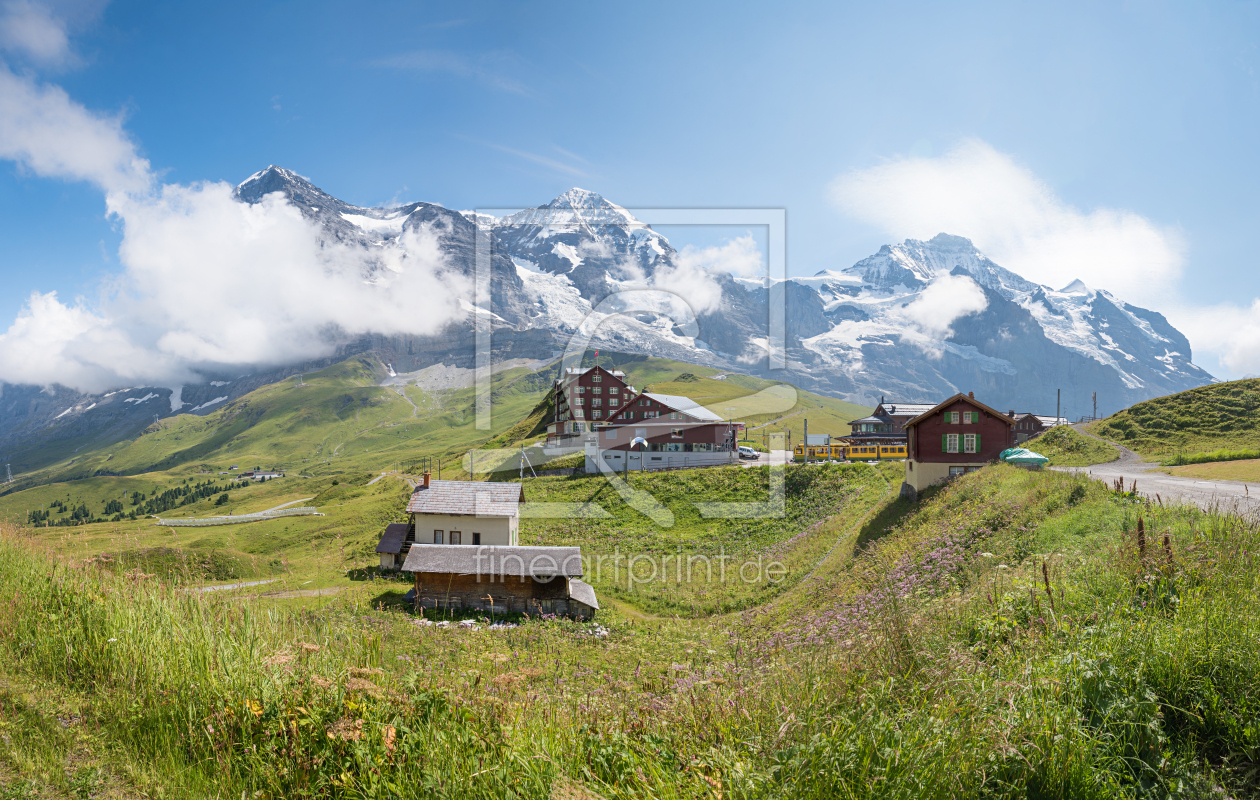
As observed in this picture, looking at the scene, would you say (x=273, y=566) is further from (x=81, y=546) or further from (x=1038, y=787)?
(x=1038, y=787)

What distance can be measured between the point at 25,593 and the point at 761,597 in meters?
25.6

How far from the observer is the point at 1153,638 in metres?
4.49

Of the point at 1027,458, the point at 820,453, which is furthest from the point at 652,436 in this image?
the point at 1027,458

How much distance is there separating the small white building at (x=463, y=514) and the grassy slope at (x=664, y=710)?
28.2 metres

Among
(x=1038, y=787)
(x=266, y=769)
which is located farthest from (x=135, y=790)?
(x=1038, y=787)

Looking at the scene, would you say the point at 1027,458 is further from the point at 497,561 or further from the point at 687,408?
the point at 687,408

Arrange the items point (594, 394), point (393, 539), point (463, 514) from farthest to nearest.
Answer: point (594, 394) → point (393, 539) → point (463, 514)

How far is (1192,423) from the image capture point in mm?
48219

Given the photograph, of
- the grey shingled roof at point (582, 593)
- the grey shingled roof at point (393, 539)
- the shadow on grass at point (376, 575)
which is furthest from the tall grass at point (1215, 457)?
the grey shingled roof at point (393, 539)

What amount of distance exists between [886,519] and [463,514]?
25.6 metres

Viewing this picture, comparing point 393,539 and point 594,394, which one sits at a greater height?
point 594,394

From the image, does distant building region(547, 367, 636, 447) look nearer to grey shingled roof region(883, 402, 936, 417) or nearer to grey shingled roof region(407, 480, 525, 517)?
grey shingled roof region(407, 480, 525, 517)

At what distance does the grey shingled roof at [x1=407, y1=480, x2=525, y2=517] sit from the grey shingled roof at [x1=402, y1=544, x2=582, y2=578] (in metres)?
5.97

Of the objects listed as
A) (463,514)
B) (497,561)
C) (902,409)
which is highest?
(902,409)
